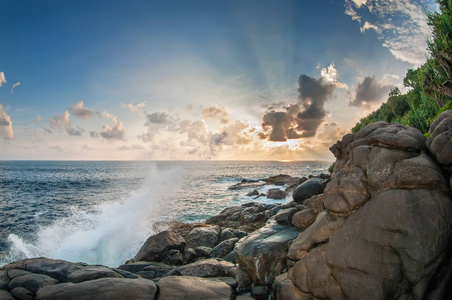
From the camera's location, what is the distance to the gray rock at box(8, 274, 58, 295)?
697cm

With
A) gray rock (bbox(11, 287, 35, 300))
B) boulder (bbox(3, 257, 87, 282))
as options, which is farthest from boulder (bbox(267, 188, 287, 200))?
gray rock (bbox(11, 287, 35, 300))

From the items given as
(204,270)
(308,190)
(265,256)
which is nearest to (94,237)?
(204,270)

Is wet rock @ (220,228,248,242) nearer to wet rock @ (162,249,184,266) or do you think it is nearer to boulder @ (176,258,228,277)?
wet rock @ (162,249,184,266)

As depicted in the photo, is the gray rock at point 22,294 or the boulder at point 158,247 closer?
the gray rock at point 22,294

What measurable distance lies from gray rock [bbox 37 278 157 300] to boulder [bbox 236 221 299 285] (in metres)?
3.35

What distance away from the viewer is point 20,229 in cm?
2070

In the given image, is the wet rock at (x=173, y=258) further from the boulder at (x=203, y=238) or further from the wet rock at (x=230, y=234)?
the wet rock at (x=230, y=234)

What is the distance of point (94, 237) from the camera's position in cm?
1850

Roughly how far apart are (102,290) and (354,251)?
685cm

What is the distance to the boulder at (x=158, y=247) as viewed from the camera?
11820 mm

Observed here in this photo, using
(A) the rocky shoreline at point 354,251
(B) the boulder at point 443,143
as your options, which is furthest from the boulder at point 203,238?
(B) the boulder at point 443,143

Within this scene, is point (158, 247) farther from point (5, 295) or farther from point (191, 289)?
point (5, 295)

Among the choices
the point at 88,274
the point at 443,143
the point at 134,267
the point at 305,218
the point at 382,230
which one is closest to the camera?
the point at 382,230

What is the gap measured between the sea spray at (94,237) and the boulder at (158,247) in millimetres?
3322
